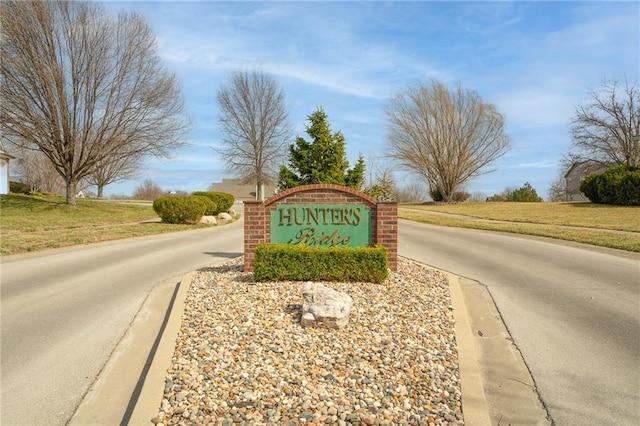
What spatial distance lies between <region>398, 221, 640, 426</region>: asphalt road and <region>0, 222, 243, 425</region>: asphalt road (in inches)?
180

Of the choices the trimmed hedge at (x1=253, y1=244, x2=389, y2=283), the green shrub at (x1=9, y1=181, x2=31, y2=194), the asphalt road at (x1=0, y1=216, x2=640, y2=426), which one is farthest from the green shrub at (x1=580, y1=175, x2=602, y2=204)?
the green shrub at (x1=9, y1=181, x2=31, y2=194)

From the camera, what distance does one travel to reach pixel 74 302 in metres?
7.13

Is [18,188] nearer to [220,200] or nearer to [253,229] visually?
[220,200]

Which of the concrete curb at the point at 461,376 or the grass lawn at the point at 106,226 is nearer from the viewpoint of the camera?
the concrete curb at the point at 461,376

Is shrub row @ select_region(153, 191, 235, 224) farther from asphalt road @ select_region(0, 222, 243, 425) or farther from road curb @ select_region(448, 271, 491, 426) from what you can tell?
road curb @ select_region(448, 271, 491, 426)

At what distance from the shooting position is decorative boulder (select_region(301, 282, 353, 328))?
5.21m

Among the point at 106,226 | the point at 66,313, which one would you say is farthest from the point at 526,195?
the point at 66,313

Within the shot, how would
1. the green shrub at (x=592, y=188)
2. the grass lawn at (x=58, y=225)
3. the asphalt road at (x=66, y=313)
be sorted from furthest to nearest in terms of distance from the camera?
the green shrub at (x=592, y=188) < the grass lawn at (x=58, y=225) < the asphalt road at (x=66, y=313)

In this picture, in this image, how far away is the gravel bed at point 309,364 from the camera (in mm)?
3662

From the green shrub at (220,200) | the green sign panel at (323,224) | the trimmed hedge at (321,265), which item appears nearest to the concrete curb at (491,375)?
the trimmed hedge at (321,265)

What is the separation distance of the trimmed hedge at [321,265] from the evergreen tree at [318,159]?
393cm

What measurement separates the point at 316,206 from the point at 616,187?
2879 centimetres

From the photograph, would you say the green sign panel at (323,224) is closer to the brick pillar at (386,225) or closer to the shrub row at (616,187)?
the brick pillar at (386,225)

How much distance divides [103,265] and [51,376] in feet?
20.5
